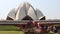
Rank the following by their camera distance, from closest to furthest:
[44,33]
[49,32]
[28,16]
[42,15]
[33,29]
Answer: [33,29]
[44,33]
[49,32]
[28,16]
[42,15]

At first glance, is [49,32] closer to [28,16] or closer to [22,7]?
[28,16]

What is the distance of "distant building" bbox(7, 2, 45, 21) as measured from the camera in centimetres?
1709

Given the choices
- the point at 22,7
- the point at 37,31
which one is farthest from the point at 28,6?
the point at 37,31

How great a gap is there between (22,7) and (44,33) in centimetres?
1098

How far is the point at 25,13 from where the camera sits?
57.1ft

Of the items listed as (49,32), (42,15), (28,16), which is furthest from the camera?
(42,15)

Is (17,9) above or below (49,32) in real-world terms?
above

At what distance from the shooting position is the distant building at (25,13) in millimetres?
17094

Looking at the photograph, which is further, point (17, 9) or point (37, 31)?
point (17, 9)

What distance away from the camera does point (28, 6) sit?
18.3 meters

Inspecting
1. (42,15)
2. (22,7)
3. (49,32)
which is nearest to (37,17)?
(42,15)

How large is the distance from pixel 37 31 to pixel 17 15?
35.0ft

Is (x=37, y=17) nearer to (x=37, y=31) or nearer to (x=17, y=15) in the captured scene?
(x=17, y=15)

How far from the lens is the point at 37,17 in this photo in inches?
693
